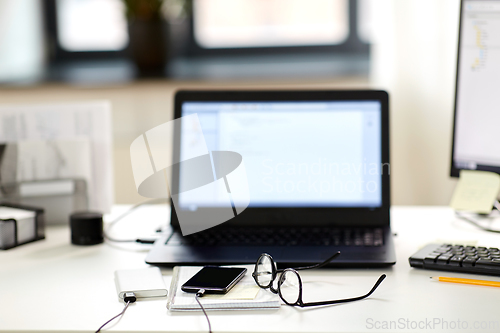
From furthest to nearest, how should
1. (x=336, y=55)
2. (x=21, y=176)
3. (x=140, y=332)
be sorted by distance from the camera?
(x=336, y=55), (x=21, y=176), (x=140, y=332)

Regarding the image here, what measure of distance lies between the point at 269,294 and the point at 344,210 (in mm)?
321

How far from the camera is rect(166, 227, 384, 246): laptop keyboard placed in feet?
2.77

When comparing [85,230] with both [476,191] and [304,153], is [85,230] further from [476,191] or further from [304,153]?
[476,191]

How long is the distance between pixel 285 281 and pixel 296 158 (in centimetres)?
30

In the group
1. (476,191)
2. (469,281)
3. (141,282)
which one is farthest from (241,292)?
(476,191)

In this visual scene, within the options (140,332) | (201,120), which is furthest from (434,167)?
(140,332)

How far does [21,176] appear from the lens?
1044 millimetres

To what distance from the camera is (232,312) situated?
2.04ft

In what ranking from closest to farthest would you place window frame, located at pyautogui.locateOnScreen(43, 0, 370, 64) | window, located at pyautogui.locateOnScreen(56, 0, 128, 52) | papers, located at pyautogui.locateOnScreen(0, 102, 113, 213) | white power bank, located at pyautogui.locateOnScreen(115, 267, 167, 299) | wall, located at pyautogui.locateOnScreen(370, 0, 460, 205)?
white power bank, located at pyautogui.locateOnScreen(115, 267, 167, 299) < papers, located at pyautogui.locateOnScreen(0, 102, 113, 213) < wall, located at pyautogui.locateOnScreen(370, 0, 460, 205) < window frame, located at pyautogui.locateOnScreen(43, 0, 370, 64) < window, located at pyautogui.locateOnScreen(56, 0, 128, 52)

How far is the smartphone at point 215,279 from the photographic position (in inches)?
26.1

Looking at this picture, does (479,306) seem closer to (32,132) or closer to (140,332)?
(140,332)
